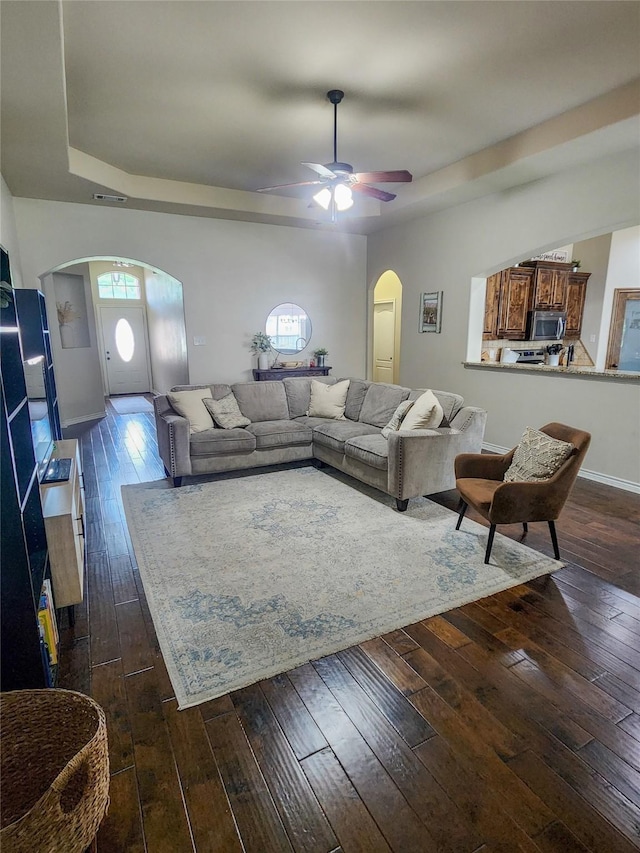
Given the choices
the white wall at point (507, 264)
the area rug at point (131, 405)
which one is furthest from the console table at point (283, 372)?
the area rug at point (131, 405)

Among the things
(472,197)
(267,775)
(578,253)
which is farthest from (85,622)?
(578,253)

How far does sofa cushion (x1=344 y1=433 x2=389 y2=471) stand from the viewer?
3.88 m

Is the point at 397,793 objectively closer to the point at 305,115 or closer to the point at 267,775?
the point at 267,775

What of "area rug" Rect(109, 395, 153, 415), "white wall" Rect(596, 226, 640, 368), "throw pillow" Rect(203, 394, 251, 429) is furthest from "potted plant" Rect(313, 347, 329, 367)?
"white wall" Rect(596, 226, 640, 368)

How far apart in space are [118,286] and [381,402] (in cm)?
758

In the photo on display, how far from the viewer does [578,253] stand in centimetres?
751

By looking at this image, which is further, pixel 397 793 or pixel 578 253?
pixel 578 253

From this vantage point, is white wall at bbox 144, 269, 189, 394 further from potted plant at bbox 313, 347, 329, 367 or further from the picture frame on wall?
the picture frame on wall

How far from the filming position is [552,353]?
→ 742 cm

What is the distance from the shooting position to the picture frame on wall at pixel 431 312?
597 centimetres

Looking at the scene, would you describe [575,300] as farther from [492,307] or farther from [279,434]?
[279,434]

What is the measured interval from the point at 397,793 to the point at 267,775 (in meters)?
0.45

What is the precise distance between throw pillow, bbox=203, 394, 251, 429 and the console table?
1768mm

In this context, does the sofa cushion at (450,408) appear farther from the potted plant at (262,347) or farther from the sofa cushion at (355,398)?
the potted plant at (262,347)
